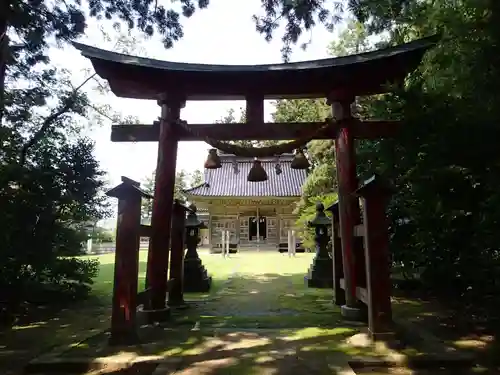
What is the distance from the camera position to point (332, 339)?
3.89 m

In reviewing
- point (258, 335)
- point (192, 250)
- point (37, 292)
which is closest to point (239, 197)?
point (192, 250)

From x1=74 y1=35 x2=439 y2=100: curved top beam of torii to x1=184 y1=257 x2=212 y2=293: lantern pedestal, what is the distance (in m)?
3.92

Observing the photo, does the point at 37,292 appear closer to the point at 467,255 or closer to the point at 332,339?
the point at 332,339

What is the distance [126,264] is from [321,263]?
5364 mm

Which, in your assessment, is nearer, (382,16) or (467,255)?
(467,255)

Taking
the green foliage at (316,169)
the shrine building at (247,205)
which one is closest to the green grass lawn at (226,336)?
the green foliage at (316,169)

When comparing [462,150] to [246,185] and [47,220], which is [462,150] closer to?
[47,220]

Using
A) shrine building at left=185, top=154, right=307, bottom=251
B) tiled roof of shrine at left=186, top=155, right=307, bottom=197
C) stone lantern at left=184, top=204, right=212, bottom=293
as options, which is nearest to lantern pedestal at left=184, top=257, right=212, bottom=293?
stone lantern at left=184, top=204, right=212, bottom=293

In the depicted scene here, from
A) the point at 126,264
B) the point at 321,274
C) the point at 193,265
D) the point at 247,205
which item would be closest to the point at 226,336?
the point at 126,264

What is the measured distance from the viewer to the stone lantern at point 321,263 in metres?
8.16

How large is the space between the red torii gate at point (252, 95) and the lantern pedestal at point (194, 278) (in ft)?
9.54

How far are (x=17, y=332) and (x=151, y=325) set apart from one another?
1848 millimetres

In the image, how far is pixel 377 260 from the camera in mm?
3922

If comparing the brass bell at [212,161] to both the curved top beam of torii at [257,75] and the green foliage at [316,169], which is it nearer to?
the curved top beam of torii at [257,75]
